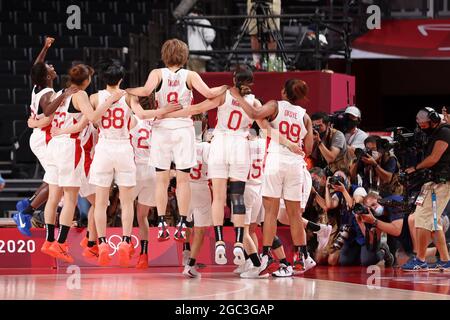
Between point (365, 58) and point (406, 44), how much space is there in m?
0.90

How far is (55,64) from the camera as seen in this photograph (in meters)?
20.8

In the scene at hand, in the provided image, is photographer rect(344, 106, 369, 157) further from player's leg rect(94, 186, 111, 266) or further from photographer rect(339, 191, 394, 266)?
player's leg rect(94, 186, 111, 266)

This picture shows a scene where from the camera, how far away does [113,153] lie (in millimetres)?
12055

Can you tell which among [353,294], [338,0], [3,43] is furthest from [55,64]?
[353,294]

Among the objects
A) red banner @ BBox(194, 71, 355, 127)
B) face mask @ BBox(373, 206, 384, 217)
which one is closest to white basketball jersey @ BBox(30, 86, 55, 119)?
red banner @ BBox(194, 71, 355, 127)

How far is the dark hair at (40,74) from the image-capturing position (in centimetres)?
1265

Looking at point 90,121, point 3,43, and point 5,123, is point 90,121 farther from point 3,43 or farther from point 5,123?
point 3,43

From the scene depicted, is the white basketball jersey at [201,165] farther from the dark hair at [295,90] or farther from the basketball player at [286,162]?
the dark hair at [295,90]

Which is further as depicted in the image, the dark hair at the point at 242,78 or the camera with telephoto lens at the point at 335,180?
the camera with telephoto lens at the point at 335,180

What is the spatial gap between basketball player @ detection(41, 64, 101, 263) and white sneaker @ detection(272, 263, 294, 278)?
2258 mm

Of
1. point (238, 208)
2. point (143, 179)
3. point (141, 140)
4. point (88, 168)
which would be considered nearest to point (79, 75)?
point (88, 168)

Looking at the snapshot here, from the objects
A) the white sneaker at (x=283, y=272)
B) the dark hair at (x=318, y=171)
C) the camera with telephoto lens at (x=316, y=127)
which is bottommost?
the white sneaker at (x=283, y=272)

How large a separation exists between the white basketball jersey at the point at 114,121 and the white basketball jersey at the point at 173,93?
368 millimetres

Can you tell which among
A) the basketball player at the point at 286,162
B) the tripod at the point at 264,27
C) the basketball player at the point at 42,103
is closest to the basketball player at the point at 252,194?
the basketball player at the point at 286,162
